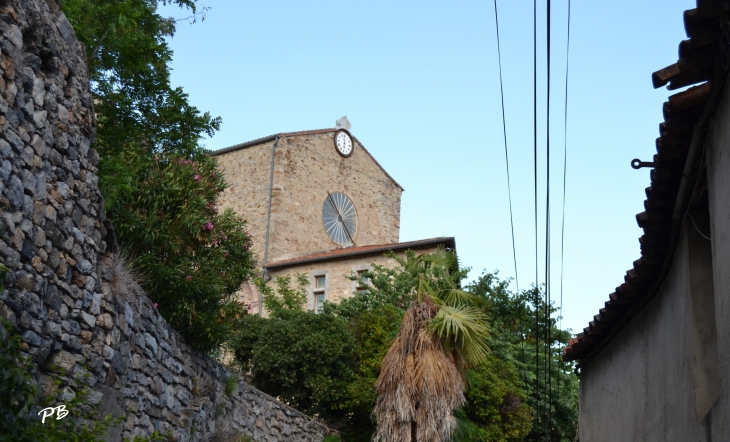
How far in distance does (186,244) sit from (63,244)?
3.91 m

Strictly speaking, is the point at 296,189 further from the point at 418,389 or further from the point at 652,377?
the point at 652,377

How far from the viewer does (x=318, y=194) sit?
3000 centimetres

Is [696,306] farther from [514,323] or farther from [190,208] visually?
[514,323]

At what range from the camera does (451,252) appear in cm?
1659

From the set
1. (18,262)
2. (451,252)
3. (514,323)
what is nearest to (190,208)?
(18,262)

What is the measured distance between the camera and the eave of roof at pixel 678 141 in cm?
430

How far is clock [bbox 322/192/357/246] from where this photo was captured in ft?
99.6

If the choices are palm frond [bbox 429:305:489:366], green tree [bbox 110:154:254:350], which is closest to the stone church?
palm frond [bbox 429:305:489:366]

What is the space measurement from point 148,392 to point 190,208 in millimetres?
2820

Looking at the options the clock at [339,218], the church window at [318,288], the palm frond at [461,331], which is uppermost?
the clock at [339,218]

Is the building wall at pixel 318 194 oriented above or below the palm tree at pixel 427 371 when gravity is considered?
above

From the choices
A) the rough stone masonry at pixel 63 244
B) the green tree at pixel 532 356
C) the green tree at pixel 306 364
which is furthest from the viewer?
the green tree at pixel 532 356

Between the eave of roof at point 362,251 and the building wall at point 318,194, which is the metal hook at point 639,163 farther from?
the building wall at point 318,194

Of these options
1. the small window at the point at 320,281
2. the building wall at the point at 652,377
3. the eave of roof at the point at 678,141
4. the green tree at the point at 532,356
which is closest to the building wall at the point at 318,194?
the small window at the point at 320,281
